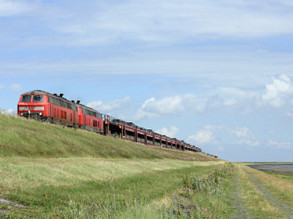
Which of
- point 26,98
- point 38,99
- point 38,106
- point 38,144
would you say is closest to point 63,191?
point 38,144

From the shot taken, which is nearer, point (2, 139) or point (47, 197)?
point (47, 197)

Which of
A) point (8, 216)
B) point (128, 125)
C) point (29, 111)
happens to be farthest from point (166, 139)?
point (8, 216)

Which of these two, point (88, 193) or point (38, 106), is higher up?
point (38, 106)

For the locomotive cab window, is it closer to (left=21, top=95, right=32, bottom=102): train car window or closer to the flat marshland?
(left=21, top=95, right=32, bottom=102): train car window

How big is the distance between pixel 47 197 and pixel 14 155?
11460 mm

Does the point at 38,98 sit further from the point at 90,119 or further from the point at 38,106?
the point at 90,119

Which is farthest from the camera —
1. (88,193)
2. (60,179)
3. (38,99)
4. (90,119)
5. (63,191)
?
(90,119)

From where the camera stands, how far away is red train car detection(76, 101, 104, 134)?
58.6 meters

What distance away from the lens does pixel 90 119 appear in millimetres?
62531

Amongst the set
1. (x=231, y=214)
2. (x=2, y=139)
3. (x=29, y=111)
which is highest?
(x=29, y=111)

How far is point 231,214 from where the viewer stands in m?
16.3

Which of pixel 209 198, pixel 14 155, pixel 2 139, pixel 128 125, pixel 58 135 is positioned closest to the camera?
pixel 209 198

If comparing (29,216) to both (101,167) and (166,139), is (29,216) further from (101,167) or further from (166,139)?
(166,139)

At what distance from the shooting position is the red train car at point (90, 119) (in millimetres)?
58562
